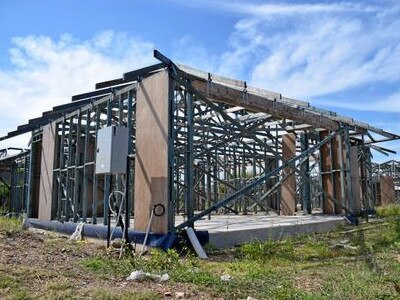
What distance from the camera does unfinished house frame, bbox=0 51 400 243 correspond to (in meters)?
7.69

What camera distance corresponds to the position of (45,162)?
42.3 ft

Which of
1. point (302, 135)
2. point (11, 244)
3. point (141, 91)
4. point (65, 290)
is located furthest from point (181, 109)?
point (65, 290)

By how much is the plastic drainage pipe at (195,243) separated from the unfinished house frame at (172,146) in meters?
0.19

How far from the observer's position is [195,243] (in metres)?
7.04

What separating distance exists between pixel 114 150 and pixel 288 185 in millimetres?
8716

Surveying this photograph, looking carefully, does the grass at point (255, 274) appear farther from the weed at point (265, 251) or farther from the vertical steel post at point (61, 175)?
the vertical steel post at point (61, 175)

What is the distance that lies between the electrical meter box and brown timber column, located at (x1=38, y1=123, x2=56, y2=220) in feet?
17.9

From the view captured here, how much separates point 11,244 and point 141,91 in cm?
385

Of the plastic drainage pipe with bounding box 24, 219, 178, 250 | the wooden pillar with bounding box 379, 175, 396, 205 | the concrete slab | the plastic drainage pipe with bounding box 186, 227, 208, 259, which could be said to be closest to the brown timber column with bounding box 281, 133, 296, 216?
the concrete slab

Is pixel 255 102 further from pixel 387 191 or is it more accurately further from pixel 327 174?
pixel 387 191

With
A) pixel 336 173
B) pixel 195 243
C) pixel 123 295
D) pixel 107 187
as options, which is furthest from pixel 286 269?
pixel 336 173

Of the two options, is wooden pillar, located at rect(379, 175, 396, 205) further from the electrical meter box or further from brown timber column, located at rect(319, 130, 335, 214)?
the electrical meter box

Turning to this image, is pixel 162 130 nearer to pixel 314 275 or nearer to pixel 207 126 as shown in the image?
pixel 314 275

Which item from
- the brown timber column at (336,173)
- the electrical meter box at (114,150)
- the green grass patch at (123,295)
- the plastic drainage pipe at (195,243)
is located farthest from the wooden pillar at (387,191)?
the green grass patch at (123,295)
